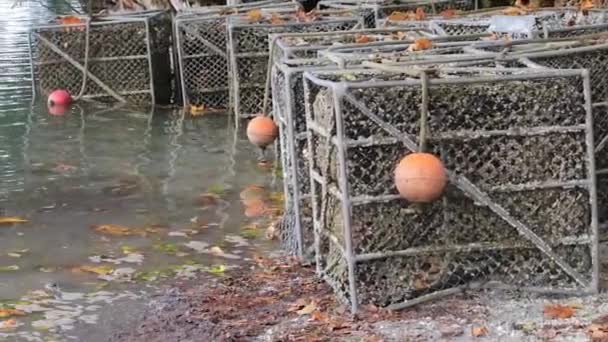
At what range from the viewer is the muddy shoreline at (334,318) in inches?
208

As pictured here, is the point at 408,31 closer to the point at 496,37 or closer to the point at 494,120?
the point at 496,37

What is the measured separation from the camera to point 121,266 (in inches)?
281

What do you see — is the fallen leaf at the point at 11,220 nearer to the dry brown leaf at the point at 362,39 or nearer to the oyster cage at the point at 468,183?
the dry brown leaf at the point at 362,39

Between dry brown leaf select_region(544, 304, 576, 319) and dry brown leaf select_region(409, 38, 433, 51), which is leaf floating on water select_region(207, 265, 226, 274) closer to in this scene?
dry brown leaf select_region(409, 38, 433, 51)

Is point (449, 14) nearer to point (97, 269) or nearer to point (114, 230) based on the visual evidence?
point (114, 230)

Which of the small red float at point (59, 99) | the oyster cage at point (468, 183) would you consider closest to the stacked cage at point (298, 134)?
the oyster cage at point (468, 183)

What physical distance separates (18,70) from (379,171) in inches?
480

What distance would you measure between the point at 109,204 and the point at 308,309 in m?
3.43

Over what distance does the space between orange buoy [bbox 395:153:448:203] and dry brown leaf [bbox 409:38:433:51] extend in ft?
5.37

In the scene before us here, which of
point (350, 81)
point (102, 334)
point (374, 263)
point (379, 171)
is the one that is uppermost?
point (350, 81)

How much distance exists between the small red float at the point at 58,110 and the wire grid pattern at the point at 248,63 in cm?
221

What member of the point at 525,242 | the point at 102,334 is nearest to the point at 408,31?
the point at 525,242

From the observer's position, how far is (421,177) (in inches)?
206

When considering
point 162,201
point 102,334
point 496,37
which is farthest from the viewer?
point 162,201
